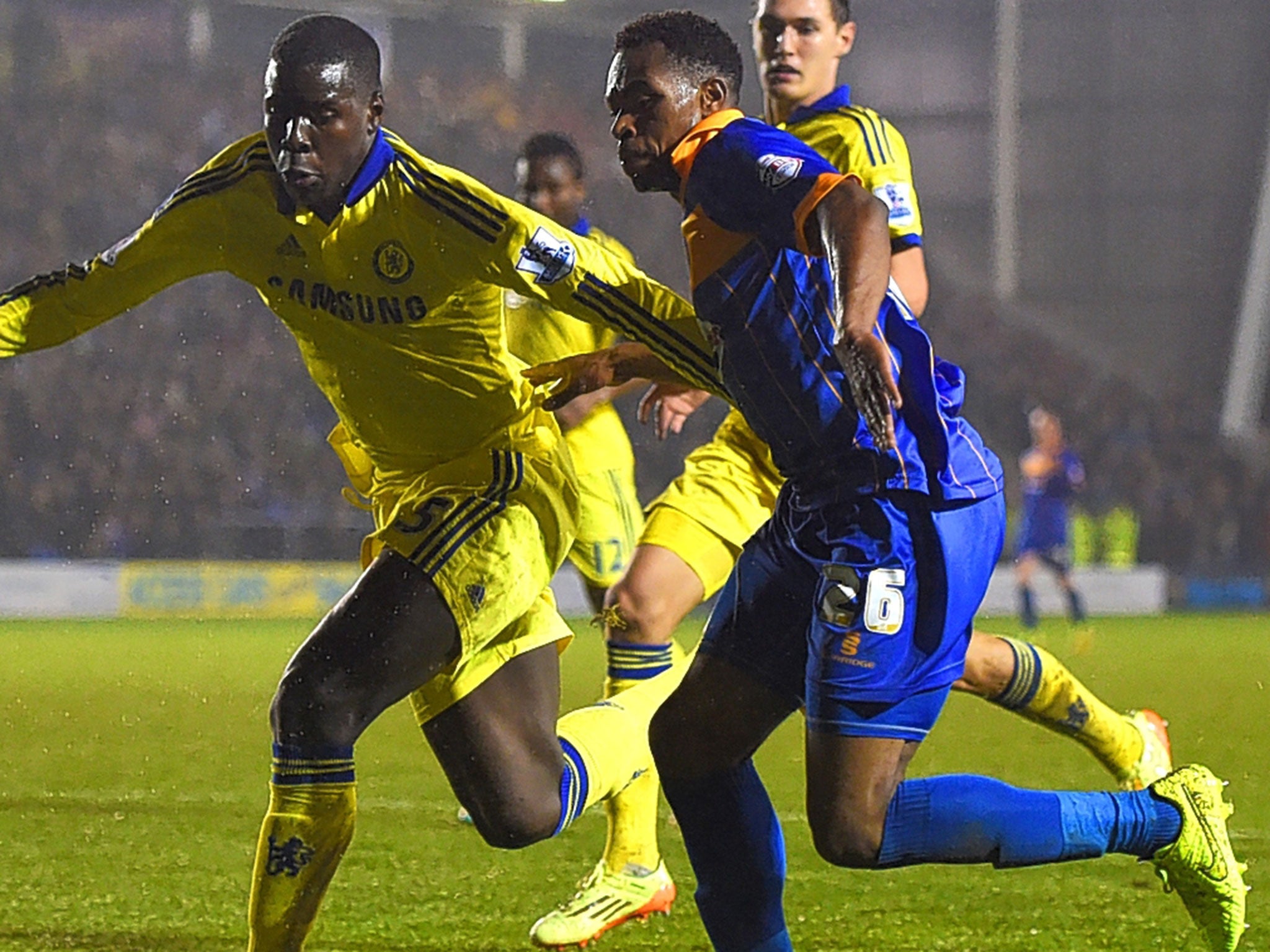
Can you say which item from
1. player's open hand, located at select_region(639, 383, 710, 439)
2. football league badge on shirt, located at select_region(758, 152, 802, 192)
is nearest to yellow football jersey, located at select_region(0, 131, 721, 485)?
player's open hand, located at select_region(639, 383, 710, 439)

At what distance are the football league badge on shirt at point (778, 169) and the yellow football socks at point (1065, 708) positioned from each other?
1.66 m

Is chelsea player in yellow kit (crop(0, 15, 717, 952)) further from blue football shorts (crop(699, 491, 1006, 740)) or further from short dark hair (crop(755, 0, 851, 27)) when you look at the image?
short dark hair (crop(755, 0, 851, 27))

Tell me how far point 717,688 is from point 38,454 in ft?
50.1

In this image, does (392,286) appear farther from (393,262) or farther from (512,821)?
(512,821)

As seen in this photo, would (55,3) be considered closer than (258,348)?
No

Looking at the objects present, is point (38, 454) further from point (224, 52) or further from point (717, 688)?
point (717, 688)

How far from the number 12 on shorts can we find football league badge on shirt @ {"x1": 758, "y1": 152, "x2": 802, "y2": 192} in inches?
26.9

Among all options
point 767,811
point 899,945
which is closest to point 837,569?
point 767,811

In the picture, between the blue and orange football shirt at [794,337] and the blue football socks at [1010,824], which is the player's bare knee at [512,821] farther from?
the blue and orange football shirt at [794,337]

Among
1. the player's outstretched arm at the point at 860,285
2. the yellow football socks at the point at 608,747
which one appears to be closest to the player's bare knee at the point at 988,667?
the yellow football socks at the point at 608,747

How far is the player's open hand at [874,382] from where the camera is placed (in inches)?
104

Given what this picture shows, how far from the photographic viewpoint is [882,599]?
10.1 feet

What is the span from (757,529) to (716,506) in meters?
0.13

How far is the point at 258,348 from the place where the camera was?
1833cm
